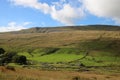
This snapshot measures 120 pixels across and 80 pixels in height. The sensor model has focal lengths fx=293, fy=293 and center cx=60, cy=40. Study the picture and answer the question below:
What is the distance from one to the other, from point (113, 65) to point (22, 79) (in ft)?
482

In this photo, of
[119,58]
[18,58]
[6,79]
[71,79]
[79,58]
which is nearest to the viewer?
[6,79]

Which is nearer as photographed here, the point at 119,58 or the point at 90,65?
the point at 90,65

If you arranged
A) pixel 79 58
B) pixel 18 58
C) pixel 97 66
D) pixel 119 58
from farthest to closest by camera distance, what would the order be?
pixel 119 58 → pixel 79 58 → pixel 97 66 → pixel 18 58

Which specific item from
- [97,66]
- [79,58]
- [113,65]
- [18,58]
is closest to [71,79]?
[18,58]

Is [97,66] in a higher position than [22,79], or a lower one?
lower

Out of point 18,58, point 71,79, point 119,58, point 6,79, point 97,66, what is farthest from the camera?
point 119,58

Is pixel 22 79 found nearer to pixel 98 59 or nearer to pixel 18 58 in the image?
pixel 18 58

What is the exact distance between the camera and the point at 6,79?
61.8 ft

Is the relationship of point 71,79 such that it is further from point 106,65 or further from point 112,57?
point 112,57

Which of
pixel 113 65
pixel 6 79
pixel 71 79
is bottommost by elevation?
pixel 113 65

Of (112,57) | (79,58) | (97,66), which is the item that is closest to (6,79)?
(97,66)

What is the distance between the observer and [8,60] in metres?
130

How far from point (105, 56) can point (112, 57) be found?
5.22 m

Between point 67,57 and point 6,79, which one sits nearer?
point 6,79
